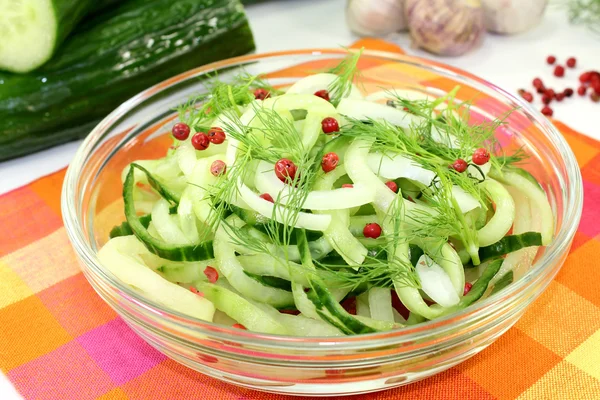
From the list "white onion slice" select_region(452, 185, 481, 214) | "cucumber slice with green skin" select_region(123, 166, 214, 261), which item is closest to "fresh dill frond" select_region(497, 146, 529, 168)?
"white onion slice" select_region(452, 185, 481, 214)

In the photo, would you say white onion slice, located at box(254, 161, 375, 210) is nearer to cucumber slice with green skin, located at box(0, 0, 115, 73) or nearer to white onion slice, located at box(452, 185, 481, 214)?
white onion slice, located at box(452, 185, 481, 214)

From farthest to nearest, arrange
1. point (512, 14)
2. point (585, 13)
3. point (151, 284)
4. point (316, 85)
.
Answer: point (585, 13) → point (512, 14) → point (316, 85) → point (151, 284)

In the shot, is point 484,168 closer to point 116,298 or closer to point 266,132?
point 266,132

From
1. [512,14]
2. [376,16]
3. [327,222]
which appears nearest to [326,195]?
[327,222]

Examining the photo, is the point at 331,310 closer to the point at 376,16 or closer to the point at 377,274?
the point at 377,274

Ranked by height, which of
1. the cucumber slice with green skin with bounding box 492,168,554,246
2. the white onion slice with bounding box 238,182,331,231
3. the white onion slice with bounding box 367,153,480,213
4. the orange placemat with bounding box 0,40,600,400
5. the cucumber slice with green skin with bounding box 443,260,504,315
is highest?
the white onion slice with bounding box 367,153,480,213

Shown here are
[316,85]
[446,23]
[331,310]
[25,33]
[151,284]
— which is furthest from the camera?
[446,23]

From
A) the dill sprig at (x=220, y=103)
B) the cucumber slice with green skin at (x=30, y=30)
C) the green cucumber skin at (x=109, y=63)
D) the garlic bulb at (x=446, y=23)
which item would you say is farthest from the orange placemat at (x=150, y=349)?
the garlic bulb at (x=446, y=23)
